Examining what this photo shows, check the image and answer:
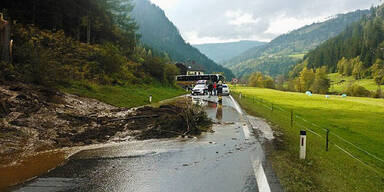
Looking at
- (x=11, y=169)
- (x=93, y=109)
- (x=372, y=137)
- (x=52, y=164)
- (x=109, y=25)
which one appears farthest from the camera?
(x=109, y=25)

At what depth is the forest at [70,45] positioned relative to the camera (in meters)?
17.6

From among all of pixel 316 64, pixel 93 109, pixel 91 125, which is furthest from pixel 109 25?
pixel 316 64

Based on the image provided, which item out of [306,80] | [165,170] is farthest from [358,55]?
[165,170]

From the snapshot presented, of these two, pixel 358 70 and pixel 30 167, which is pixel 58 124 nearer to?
pixel 30 167

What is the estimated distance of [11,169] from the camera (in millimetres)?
5719

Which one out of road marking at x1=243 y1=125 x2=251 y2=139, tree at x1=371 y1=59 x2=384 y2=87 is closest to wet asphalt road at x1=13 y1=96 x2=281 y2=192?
road marking at x1=243 y1=125 x2=251 y2=139

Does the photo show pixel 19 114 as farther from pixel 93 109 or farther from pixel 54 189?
pixel 54 189

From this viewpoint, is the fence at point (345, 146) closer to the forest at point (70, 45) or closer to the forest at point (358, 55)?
the forest at point (70, 45)

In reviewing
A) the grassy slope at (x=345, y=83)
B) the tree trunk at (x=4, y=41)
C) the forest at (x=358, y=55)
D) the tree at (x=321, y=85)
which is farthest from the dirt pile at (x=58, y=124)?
the forest at (x=358, y=55)

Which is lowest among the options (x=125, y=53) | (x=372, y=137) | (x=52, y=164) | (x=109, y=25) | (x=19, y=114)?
(x=372, y=137)

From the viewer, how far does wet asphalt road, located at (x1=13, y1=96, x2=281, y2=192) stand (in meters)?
4.73

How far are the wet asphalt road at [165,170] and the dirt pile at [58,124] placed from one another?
1.63 m

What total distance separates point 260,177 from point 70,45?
3246 centimetres

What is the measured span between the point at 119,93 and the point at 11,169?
1862 cm
